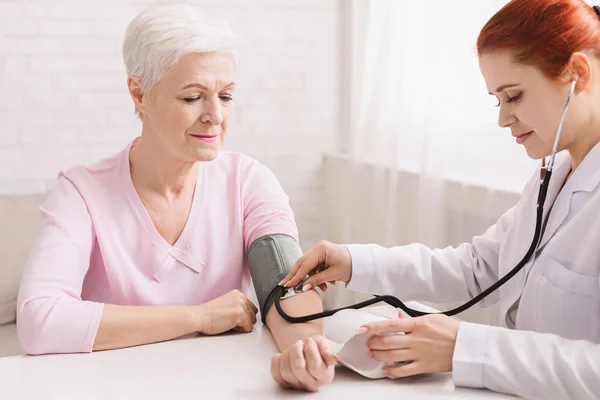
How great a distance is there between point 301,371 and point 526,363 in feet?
1.00

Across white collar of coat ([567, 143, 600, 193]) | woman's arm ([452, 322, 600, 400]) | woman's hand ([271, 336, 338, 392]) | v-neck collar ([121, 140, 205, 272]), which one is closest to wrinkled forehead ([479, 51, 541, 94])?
white collar of coat ([567, 143, 600, 193])

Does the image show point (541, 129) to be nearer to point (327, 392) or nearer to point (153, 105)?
point (327, 392)

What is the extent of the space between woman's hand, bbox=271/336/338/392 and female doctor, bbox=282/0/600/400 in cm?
8

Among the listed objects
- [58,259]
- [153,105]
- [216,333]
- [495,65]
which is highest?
[495,65]

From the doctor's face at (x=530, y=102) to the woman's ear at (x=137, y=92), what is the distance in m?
0.82

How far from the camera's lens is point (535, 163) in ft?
6.49

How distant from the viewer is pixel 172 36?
1.55 metres

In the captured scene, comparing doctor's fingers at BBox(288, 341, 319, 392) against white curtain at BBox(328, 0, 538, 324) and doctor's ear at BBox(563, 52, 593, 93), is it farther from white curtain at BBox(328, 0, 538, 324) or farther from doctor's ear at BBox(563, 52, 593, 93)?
white curtain at BBox(328, 0, 538, 324)

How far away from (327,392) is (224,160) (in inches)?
33.9

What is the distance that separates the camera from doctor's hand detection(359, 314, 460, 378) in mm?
1032

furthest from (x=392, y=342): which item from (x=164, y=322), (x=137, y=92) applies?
(x=137, y=92)

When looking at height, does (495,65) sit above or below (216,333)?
above

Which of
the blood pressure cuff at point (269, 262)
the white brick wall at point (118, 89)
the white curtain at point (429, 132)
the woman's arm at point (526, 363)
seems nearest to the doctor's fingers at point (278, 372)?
the woman's arm at point (526, 363)

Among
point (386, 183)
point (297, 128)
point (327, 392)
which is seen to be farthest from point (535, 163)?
point (297, 128)
